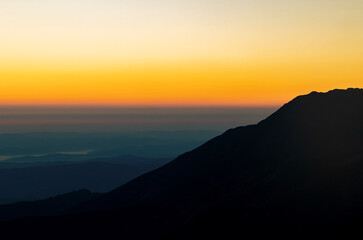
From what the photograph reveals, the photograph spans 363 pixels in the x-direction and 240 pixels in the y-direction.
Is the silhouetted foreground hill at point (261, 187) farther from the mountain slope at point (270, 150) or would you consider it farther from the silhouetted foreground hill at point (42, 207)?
the silhouetted foreground hill at point (42, 207)

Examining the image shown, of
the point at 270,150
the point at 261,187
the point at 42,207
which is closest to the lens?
the point at 261,187

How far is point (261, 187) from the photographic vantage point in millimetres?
79125

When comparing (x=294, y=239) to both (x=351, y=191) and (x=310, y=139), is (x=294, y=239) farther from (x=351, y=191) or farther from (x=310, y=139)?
(x=310, y=139)

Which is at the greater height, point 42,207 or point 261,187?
point 261,187

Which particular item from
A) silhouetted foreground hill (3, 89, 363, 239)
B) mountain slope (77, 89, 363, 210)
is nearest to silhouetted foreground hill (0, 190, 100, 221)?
silhouetted foreground hill (3, 89, 363, 239)

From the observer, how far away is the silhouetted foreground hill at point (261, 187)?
2662 inches

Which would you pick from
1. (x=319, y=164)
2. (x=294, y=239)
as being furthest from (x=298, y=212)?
(x=319, y=164)

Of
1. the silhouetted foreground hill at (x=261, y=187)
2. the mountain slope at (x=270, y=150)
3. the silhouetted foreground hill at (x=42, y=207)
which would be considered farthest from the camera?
the silhouetted foreground hill at (x=42, y=207)

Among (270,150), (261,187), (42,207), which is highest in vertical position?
(270,150)

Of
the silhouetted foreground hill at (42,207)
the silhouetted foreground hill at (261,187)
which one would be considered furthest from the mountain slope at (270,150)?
the silhouetted foreground hill at (42,207)

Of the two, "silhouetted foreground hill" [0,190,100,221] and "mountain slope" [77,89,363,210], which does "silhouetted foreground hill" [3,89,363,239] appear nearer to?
"mountain slope" [77,89,363,210]

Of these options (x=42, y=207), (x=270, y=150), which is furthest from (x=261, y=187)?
(x=42, y=207)

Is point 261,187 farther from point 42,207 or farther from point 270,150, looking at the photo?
point 42,207

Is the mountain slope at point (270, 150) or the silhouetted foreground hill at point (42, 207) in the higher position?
the mountain slope at point (270, 150)
